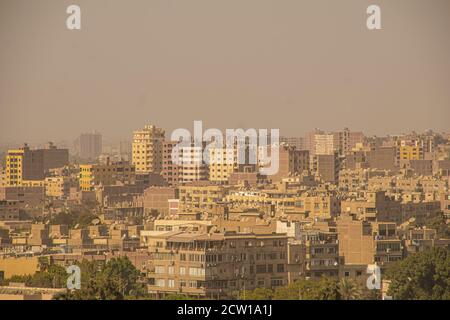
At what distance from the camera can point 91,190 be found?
2319 inches

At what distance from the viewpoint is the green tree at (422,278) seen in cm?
2620

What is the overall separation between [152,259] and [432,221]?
13.0 m

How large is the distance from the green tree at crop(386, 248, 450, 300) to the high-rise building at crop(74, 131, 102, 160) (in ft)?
101

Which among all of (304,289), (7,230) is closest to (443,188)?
(7,230)

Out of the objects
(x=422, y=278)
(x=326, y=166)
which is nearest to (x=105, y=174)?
(x=326, y=166)

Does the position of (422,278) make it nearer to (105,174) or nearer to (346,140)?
(105,174)

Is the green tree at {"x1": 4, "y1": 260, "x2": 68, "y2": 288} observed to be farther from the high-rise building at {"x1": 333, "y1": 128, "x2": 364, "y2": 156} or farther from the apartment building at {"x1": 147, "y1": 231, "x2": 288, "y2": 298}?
the high-rise building at {"x1": 333, "y1": 128, "x2": 364, "y2": 156}

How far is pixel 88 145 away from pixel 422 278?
35377mm

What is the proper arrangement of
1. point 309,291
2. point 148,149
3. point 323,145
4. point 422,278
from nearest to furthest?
point 309,291 → point 422,278 → point 148,149 → point 323,145

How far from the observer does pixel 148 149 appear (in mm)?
65125

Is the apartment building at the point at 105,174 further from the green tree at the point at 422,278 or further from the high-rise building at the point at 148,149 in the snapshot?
the green tree at the point at 422,278

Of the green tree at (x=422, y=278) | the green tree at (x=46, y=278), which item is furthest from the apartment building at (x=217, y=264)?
the green tree at (x=422, y=278)

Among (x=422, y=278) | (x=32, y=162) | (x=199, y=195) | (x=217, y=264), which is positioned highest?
(x=32, y=162)

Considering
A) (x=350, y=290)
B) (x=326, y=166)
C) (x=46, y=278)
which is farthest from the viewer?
(x=326, y=166)
